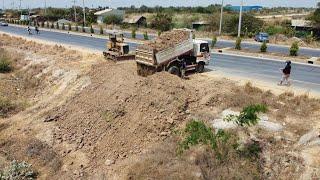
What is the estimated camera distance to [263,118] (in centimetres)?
1589

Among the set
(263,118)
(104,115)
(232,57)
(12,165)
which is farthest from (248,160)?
(232,57)

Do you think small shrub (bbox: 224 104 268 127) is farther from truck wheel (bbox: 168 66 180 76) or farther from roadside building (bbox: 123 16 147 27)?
roadside building (bbox: 123 16 147 27)

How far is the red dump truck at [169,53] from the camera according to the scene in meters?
21.8

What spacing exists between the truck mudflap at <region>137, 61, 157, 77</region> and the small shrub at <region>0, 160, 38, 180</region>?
30.2 ft

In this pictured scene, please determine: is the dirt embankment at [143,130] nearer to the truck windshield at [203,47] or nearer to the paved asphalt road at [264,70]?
the truck windshield at [203,47]

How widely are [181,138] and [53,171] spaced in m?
5.54

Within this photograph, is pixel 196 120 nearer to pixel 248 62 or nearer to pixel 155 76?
pixel 155 76

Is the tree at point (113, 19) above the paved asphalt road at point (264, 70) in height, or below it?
above

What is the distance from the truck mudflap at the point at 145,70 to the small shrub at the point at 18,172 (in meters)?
9.19

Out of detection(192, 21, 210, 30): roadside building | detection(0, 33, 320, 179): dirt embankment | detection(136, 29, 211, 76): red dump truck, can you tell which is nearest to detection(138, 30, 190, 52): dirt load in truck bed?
detection(136, 29, 211, 76): red dump truck

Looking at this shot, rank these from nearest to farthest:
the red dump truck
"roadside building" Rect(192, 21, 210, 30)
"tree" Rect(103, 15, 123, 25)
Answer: the red dump truck, "roadside building" Rect(192, 21, 210, 30), "tree" Rect(103, 15, 123, 25)

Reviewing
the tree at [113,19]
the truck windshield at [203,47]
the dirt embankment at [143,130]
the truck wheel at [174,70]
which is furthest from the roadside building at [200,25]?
the dirt embankment at [143,130]

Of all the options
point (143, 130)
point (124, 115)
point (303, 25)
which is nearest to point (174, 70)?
point (124, 115)

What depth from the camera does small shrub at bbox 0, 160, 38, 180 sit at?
1484cm
